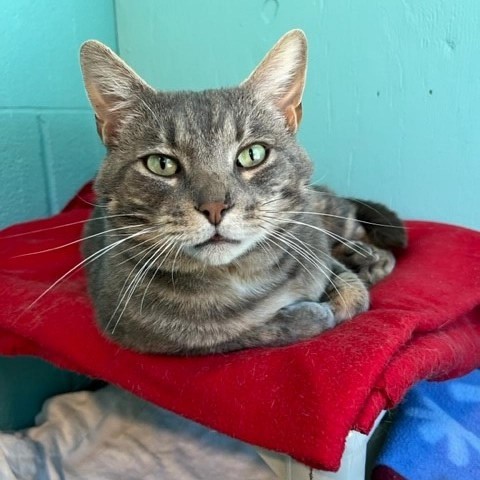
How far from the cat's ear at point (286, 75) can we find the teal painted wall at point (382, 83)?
40cm

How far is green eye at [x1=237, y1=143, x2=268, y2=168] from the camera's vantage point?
0.82 metres

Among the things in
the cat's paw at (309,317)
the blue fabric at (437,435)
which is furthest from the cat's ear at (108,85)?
the blue fabric at (437,435)

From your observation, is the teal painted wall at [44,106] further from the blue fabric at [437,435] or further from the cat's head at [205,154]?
the blue fabric at [437,435]

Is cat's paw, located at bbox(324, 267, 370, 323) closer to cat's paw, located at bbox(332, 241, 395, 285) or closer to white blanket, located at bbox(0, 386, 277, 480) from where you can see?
cat's paw, located at bbox(332, 241, 395, 285)

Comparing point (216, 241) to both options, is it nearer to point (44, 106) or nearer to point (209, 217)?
point (209, 217)

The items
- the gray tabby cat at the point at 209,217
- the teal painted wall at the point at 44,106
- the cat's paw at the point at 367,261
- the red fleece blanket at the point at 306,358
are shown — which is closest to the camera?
the red fleece blanket at the point at 306,358

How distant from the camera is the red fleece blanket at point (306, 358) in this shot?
0.65 metres

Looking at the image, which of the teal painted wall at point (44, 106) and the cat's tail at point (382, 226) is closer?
the cat's tail at point (382, 226)

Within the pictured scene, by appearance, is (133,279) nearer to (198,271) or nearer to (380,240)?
(198,271)

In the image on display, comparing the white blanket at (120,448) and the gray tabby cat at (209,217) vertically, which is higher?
the gray tabby cat at (209,217)

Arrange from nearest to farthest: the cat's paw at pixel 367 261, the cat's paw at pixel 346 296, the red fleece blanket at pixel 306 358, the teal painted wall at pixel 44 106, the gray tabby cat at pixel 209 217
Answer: the red fleece blanket at pixel 306 358
the gray tabby cat at pixel 209 217
the cat's paw at pixel 346 296
the cat's paw at pixel 367 261
the teal painted wall at pixel 44 106

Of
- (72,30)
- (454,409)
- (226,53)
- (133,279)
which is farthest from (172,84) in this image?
(454,409)

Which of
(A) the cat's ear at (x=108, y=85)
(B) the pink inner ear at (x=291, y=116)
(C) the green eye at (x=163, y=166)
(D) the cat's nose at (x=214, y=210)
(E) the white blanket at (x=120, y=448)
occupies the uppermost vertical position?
(A) the cat's ear at (x=108, y=85)

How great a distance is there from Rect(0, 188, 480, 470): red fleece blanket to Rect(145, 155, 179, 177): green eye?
0.30 meters
